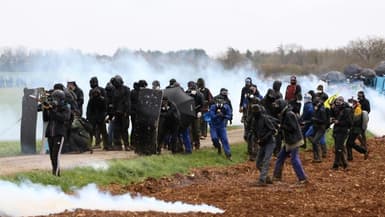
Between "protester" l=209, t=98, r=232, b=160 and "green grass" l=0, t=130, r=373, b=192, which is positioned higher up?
"protester" l=209, t=98, r=232, b=160

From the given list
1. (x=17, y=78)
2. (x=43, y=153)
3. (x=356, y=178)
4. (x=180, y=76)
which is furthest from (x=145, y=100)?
(x=180, y=76)

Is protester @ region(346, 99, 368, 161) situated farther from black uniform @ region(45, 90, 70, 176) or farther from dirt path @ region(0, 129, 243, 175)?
black uniform @ region(45, 90, 70, 176)

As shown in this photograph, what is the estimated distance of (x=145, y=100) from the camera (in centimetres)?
1852

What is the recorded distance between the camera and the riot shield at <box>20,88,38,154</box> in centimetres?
1902

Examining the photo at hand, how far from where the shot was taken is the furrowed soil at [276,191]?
12039mm

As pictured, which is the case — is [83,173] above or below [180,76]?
below

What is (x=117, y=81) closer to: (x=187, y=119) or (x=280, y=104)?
(x=187, y=119)

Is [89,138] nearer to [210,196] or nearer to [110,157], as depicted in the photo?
[110,157]

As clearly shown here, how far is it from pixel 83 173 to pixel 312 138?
7956mm

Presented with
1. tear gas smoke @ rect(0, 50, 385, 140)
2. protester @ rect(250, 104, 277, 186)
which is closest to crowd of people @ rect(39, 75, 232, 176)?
protester @ rect(250, 104, 277, 186)

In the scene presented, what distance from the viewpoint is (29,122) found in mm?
19078

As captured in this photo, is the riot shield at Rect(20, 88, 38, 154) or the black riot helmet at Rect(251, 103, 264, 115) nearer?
the black riot helmet at Rect(251, 103, 264, 115)

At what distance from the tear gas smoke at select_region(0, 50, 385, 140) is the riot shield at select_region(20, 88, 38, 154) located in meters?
5.94

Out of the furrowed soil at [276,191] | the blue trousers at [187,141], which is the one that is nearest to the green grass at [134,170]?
the blue trousers at [187,141]
